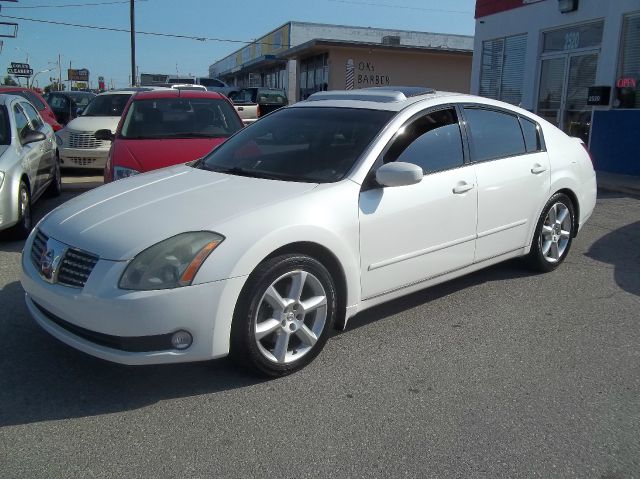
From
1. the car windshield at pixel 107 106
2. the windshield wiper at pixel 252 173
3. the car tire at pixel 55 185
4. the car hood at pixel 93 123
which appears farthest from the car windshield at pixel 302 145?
the car windshield at pixel 107 106

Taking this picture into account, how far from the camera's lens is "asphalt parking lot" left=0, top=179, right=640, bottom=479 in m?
2.74

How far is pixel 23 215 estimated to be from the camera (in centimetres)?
636

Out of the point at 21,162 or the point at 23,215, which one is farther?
the point at 21,162

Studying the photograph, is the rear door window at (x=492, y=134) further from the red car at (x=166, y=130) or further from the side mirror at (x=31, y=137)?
the side mirror at (x=31, y=137)

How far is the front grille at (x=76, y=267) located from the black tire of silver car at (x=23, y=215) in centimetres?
342

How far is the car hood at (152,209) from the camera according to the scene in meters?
3.20

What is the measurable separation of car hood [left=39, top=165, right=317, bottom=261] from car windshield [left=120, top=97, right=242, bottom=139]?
10.3 ft

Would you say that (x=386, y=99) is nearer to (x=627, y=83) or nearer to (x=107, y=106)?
(x=627, y=83)

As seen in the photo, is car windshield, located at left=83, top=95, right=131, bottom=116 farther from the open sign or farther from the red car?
the open sign

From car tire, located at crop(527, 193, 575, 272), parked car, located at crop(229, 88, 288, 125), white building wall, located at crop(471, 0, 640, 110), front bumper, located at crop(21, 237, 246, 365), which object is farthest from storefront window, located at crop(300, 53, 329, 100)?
front bumper, located at crop(21, 237, 246, 365)

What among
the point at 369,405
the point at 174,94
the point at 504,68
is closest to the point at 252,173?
the point at 369,405

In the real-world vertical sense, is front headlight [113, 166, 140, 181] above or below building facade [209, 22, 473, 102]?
below

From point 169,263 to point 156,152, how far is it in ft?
12.3

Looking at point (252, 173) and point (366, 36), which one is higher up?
point (366, 36)
